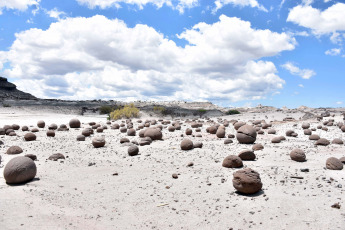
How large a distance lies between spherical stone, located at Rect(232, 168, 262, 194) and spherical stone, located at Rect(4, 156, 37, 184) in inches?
172

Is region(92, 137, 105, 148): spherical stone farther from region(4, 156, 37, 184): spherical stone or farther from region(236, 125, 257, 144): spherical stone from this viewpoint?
region(236, 125, 257, 144): spherical stone

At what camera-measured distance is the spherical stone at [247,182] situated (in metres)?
5.42

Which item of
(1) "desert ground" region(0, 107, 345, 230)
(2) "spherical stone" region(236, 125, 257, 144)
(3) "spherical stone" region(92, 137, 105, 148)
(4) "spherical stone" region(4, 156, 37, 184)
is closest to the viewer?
(1) "desert ground" region(0, 107, 345, 230)

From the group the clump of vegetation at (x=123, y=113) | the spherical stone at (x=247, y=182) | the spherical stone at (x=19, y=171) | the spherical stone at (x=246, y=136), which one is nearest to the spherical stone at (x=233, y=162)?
the spherical stone at (x=247, y=182)

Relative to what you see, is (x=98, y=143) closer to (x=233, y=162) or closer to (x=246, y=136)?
(x=246, y=136)

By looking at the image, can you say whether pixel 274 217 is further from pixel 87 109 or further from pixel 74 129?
pixel 87 109

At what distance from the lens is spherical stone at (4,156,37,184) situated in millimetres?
6184

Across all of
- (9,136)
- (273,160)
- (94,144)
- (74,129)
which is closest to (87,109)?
(74,129)

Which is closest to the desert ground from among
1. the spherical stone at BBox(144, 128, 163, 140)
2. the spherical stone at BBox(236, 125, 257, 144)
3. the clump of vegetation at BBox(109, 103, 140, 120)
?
the spherical stone at BBox(236, 125, 257, 144)

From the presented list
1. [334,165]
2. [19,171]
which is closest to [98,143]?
[19,171]

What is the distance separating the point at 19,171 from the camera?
6.22m

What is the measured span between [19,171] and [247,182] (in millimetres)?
4639

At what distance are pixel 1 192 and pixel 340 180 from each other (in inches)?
261

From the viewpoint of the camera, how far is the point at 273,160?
7.85 m
